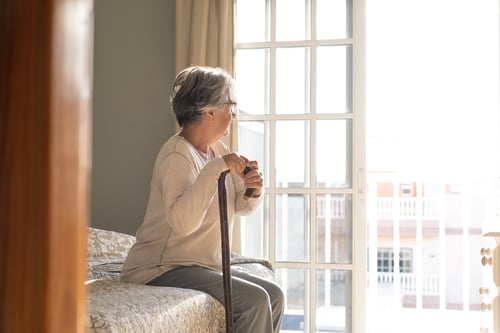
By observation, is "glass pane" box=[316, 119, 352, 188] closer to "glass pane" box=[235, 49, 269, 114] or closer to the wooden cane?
"glass pane" box=[235, 49, 269, 114]

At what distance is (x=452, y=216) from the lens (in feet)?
22.3

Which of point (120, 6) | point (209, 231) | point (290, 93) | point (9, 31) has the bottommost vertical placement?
point (209, 231)

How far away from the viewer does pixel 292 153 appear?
3824 millimetres

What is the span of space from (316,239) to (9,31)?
11.3 ft

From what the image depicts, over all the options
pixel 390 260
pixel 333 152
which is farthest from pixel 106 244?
pixel 390 260

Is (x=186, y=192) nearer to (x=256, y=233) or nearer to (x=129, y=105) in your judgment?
(x=256, y=233)

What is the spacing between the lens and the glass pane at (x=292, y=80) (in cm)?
383

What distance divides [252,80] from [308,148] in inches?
20.4

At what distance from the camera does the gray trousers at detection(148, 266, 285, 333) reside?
2148 mm

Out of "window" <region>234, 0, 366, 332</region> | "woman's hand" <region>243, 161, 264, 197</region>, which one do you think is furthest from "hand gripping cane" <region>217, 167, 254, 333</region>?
"window" <region>234, 0, 366, 332</region>

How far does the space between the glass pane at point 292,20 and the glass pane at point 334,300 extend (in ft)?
4.37

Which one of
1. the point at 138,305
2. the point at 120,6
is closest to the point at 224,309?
the point at 138,305

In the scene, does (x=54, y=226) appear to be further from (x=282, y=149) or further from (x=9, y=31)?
(x=282, y=149)

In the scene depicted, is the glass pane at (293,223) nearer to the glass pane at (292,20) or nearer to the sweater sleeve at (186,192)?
the glass pane at (292,20)
